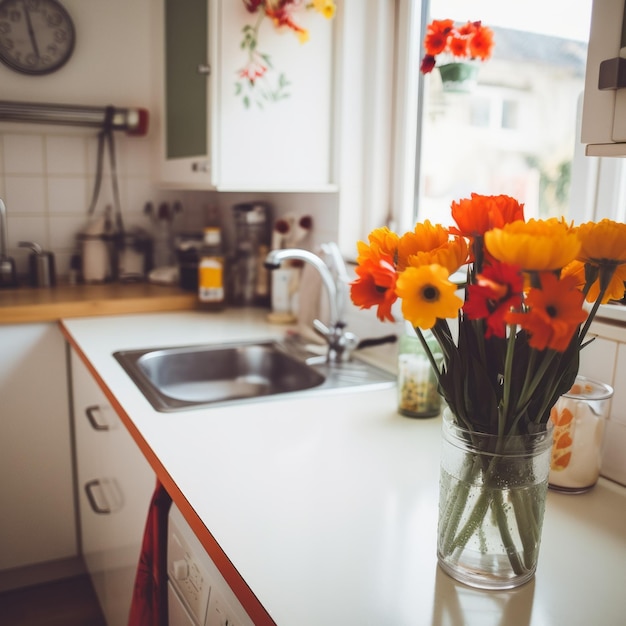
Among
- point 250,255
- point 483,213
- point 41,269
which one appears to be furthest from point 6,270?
point 483,213

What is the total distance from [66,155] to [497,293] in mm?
2311

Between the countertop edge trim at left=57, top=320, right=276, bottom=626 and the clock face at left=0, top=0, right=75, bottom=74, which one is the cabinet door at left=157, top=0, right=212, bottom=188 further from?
the countertop edge trim at left=57, top=320, right=276, bottom=626

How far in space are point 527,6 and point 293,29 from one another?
0.61 metres

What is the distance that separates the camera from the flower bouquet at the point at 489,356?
0.67m

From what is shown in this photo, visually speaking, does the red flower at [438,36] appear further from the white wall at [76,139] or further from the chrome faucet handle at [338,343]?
the white wall at [76,139]

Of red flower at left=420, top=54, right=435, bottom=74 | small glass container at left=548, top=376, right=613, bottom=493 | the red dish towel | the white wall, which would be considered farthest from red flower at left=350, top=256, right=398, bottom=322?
the white wall

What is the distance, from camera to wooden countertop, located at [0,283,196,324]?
2.07 metres

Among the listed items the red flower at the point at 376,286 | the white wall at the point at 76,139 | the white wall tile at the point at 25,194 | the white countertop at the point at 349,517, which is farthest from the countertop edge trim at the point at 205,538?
the white wall tile at the point at 25,194

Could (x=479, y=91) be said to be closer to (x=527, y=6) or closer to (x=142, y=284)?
(x=527, y=6)

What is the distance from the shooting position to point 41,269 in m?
A: 2.44

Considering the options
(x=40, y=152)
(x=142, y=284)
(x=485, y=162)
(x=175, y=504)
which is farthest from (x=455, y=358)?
(x=40, y=152)

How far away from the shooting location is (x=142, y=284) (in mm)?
2604

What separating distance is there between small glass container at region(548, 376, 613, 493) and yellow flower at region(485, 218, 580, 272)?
0.49 metres

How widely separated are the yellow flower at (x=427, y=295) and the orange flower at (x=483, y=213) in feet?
0.29
